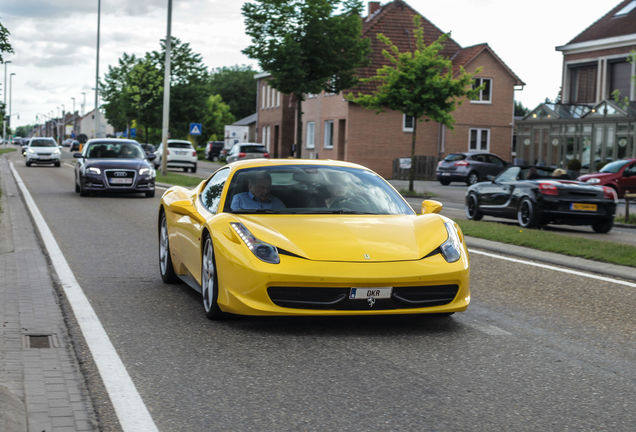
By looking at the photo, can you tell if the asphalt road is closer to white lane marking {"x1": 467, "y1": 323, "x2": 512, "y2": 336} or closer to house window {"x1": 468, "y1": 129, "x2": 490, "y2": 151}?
white lane marking {"x1": 467, "y1": 323, "x2": 512, "y2": 336}

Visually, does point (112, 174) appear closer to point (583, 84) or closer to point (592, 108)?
point (592, 108)

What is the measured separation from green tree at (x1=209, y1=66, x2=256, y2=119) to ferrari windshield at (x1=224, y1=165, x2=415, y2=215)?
12898 cm

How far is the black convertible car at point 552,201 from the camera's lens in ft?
56.6

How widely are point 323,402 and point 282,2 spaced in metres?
33.5

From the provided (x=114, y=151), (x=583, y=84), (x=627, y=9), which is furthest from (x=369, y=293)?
(x=627, y=9)

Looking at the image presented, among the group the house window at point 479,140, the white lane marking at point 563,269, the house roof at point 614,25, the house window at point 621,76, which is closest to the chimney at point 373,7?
the house window at point 479,140

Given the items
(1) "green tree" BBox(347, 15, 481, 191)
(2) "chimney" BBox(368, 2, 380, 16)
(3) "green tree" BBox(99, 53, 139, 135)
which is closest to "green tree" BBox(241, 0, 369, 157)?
(1) "green tree" BBox(347, 15, 481, 191)

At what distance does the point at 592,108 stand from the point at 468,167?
650 centimetres

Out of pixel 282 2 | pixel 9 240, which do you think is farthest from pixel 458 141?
pixel 9 240

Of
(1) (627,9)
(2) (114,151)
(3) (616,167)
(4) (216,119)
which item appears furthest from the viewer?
(4) (216,119)

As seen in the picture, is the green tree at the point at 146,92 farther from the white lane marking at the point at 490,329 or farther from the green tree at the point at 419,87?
the white lane marking at the point at 490,329

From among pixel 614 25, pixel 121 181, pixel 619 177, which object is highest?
pixel 614 25

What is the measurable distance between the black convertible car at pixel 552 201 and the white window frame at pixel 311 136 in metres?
39.3

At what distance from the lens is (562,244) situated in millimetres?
13102
